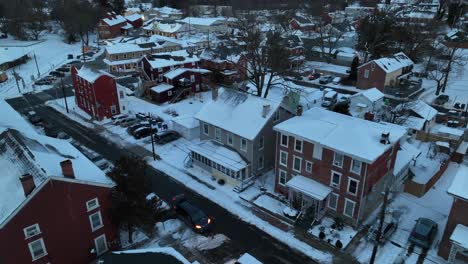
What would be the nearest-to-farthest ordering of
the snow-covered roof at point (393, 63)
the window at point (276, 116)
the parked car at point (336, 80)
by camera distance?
the window at point (276, 116)
the snow-covered roof at point (393, 63)
the parked car at point (336, 80)

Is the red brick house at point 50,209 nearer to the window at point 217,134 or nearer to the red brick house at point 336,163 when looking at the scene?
the window at point 217,134

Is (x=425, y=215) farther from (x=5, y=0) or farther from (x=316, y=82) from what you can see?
(x=5, y=0)

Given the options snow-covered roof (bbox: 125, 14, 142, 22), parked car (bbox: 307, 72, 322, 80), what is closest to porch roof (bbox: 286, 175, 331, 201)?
parked car (bbox: 307, 72, 322, 80)

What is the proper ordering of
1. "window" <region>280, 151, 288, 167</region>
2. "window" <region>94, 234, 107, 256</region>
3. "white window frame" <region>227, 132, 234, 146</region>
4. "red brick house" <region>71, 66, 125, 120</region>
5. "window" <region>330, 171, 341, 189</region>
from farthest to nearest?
"red brick house" <region>71, 66, 125, 120</region> < "white window frame" <region>227, 132, 234, 146</region> < "window" <region>280, 151, 288, 167</region> < "window" <region>330, 171, 341, 189</region> < "window" <region>94, 234, 107, 256</region>

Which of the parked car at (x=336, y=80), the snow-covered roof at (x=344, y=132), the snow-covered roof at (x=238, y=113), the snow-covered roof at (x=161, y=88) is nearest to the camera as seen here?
the snow-covered roof at (x=344, y=132)

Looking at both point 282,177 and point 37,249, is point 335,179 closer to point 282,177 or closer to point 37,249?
point 282,177

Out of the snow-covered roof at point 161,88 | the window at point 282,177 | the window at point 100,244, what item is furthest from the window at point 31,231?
the snow-covered roof at point 161,88

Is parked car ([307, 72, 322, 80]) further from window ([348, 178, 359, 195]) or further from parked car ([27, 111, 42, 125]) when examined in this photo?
parked car ([27, 111, 42, 125])
